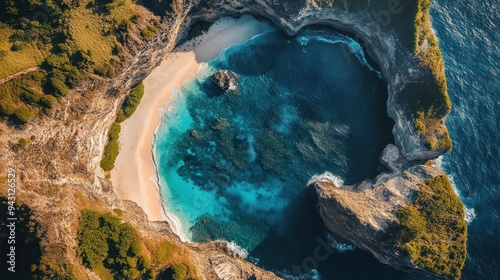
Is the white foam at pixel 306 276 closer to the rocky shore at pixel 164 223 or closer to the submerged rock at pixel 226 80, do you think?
the rocky shore at pixel 164 223

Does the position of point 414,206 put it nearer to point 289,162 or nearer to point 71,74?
point 289,162

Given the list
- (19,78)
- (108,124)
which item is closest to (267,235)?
(108,124)

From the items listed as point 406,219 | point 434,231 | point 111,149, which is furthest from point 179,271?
point 434,231

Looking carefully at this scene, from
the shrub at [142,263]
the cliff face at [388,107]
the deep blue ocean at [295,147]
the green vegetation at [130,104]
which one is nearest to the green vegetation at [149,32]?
the cliff face at [388,107]

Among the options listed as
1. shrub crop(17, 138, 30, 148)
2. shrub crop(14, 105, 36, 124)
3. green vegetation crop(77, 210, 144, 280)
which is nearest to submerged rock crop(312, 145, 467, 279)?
green vegetation crop(77, 210, 144, 280)

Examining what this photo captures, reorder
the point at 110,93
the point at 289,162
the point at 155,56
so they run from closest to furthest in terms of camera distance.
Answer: the point at 110,93, the point at 155,56, the point at 289,162

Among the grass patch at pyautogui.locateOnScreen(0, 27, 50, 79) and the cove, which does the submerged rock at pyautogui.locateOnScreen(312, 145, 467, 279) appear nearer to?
the cove
